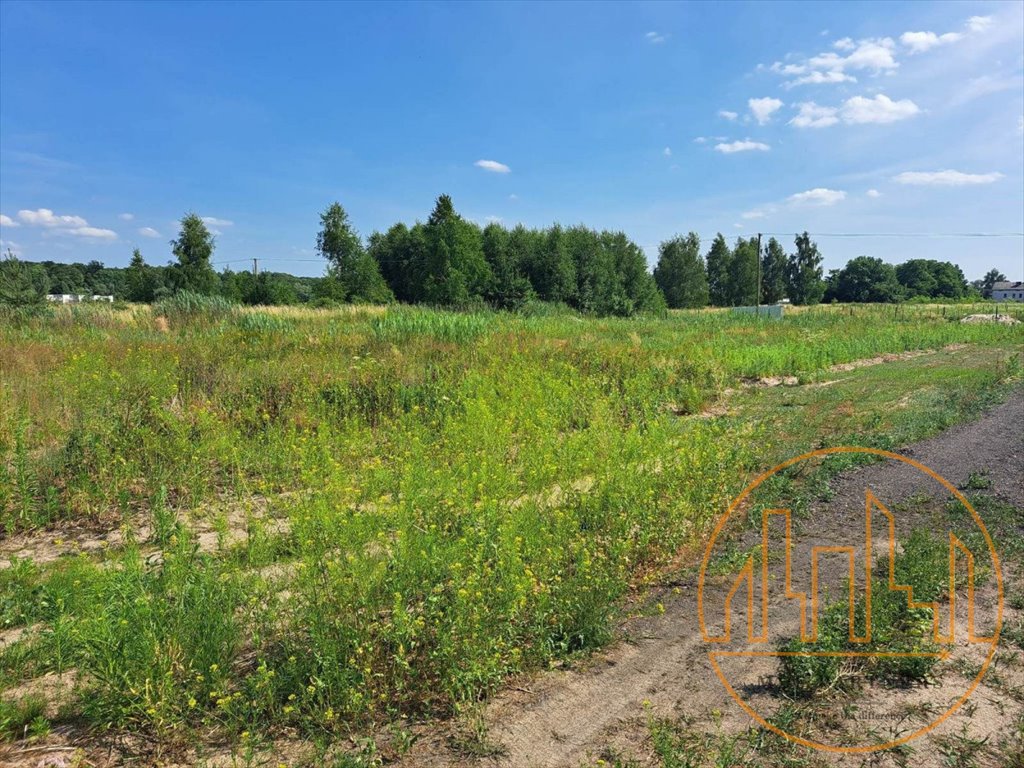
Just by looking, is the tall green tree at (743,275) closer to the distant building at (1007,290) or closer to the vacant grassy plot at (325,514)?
the vacant grassy plot at (325,514)

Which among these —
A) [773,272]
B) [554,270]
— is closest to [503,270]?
[554,270]

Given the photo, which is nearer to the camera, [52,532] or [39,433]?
[52,532]

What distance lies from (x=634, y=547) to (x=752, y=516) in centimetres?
153

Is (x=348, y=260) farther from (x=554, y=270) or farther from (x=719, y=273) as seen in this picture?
(x=719, y=273)

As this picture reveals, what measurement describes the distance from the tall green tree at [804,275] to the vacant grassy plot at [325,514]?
8244cm

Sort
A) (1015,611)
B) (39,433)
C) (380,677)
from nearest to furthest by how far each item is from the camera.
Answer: (380,677)
(1015,611)
(39,433)

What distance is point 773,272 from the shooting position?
85188mm

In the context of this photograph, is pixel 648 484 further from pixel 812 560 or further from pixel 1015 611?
pixel 1015 611

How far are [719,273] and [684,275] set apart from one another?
33.2 feet

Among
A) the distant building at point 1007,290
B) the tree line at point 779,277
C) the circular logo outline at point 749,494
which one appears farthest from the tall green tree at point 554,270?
the distant building at point 1007,290

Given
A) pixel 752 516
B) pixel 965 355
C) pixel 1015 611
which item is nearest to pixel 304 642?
pixel 752 516

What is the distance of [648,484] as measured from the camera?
5070 millimetres

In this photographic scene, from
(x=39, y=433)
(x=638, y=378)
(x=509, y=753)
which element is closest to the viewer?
(x=509, y=753)

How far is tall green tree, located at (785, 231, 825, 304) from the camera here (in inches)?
3366
